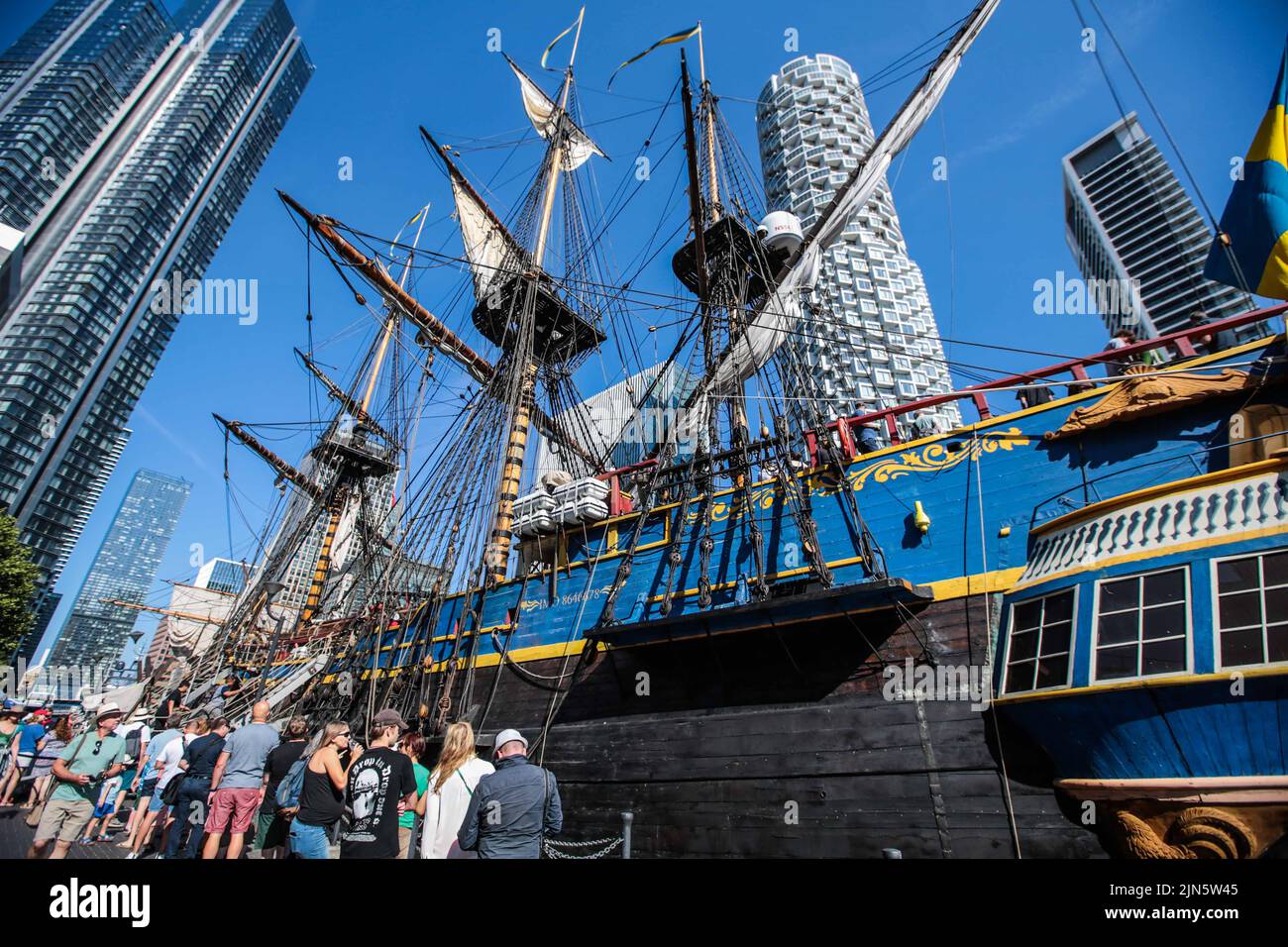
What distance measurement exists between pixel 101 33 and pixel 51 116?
7.14 meters

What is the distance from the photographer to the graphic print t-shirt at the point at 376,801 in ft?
12.1

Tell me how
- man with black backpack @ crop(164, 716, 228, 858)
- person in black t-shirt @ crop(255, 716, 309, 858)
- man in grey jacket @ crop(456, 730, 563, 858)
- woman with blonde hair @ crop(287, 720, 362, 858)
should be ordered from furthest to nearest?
man with black backpack @ crop(164, 716, 228, 858), person in black t-shirt @ crop(255, 716, 309, 858), woman with blonde hair @ crop(287, 720, 362, 858), man in grey jacket @ crop(456, 730, 563, 858)

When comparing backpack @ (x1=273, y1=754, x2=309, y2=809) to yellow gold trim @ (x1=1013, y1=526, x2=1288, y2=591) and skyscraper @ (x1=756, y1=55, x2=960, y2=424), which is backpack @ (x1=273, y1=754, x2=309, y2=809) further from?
skyscraper @ (x1=756, y1=55, x2=960, y2=424)

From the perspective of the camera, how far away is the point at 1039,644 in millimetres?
5387

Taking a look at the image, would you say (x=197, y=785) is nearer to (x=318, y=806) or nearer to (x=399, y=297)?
(x=318, y=806)

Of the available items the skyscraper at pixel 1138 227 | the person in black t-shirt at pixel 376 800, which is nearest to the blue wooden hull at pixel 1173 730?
the person in black t-shirt at pixel 376 800

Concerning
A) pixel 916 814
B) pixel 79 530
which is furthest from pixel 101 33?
pixel 916 814

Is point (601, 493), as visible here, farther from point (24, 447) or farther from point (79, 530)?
point (79, 530)

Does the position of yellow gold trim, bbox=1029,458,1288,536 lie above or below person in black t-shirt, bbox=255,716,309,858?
above

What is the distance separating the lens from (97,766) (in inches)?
231

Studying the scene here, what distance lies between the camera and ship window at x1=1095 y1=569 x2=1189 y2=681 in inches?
177

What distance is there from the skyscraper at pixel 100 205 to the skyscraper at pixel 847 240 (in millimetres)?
45006

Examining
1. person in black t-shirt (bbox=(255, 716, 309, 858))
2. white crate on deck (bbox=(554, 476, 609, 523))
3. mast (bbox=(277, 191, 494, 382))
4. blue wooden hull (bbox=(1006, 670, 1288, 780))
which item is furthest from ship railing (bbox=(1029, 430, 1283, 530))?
mast (bbox=(277, 191, 494, 382))

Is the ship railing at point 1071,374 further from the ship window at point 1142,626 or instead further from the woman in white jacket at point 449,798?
the woman in white jacket at point 449,798
